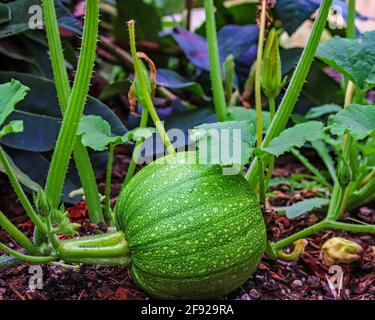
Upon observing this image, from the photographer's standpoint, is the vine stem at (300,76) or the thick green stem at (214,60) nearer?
the vine stem at (300,76)

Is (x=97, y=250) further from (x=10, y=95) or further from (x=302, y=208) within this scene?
(x=302, y=208)

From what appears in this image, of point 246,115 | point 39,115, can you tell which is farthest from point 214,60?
point 39,115

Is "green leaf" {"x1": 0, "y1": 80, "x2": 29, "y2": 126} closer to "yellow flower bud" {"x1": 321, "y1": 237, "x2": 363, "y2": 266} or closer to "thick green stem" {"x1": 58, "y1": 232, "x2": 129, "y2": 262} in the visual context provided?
"thick green stem" {"x1": 58, "y1": 232, "x2": 129, "y2": 262}

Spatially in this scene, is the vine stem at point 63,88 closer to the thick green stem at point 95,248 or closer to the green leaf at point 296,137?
the thick green stem at point 95,248

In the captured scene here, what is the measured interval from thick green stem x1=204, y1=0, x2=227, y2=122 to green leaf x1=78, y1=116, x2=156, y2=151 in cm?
37

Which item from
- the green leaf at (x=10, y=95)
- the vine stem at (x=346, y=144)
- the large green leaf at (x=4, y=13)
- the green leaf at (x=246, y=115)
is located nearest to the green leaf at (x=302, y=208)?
A: the vine stem at (x=346, y=144)

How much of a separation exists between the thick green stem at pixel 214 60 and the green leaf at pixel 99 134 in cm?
37

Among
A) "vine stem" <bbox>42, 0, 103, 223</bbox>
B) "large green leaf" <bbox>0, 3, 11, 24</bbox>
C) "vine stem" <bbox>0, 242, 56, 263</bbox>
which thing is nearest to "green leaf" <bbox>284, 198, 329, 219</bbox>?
"vine stem" <bbox>42, 0, 103, 223</bbox>

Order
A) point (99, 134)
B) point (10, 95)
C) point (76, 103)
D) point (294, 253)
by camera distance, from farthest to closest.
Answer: point (294, 253) → point (99, 134) → point (76, 103) → point (10, 95)

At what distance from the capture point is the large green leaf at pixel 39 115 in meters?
1.57

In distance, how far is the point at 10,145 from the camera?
1.56 m

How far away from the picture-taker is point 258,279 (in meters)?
1.31

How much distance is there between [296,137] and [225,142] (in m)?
0.13

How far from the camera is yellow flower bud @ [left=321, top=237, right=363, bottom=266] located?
1.41 metres
